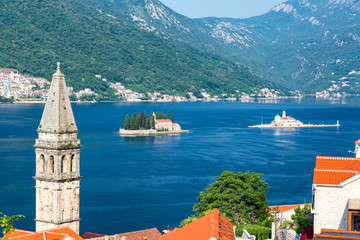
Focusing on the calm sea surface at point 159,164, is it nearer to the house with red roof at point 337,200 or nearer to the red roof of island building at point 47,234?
the red roof of island building at point 47,234

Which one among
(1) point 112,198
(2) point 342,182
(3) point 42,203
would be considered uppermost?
(2) point 342,182

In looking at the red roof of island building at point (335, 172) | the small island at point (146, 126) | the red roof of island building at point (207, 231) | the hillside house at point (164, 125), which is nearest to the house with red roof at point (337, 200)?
the red roof of island building at point (335, 172)

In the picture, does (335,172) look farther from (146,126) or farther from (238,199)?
(146,126)

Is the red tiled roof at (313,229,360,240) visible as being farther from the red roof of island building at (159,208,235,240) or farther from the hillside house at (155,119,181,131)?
the hillside house at (155,119,181,131)

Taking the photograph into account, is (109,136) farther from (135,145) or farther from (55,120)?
(55,120)

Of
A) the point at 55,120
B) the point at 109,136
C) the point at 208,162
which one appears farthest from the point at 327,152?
the point at 55,120

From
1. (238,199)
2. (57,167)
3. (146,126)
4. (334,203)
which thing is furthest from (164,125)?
(334,203)
